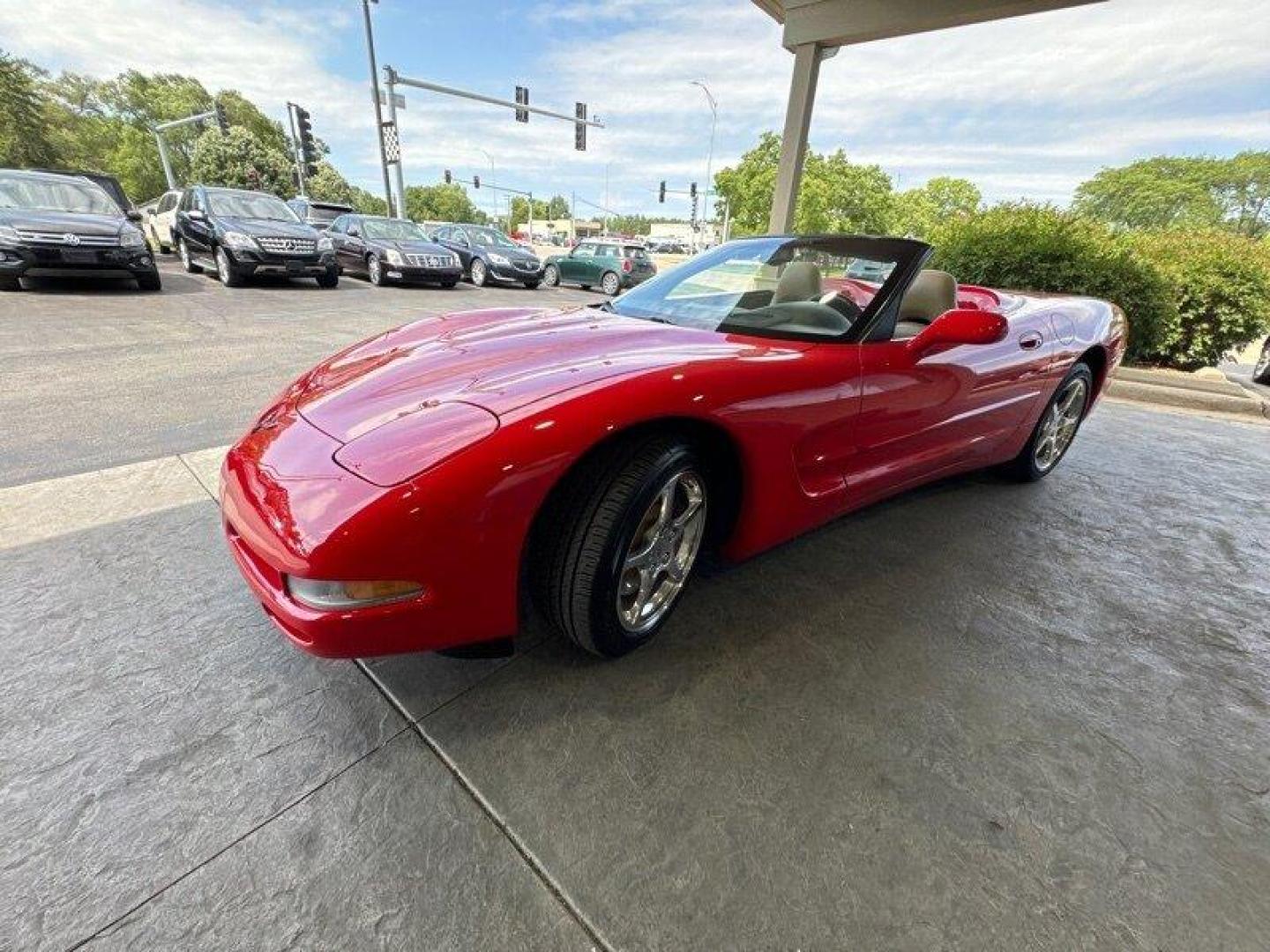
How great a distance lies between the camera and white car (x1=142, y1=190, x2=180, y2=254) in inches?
A: 435

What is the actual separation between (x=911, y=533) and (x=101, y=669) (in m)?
2.76

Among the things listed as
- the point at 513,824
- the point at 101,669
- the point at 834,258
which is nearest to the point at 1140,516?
the point at 834,258

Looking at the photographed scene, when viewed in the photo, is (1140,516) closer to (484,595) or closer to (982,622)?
(982,622)

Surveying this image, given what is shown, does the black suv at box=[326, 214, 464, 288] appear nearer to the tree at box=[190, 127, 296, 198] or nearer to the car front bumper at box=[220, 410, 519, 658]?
the car front bumper at box=[220, 410, 519, 658]

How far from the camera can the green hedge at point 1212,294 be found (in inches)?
239

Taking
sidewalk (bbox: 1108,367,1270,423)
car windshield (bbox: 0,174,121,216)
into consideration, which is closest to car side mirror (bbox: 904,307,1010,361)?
sidewalk (bbox: 1108,367,1270,423)

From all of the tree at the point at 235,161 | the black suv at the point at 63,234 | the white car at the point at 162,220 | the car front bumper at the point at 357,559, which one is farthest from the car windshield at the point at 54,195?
the tree at the point at 235,161

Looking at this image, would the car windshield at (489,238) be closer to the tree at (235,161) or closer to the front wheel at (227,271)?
the front wheel at (227,271)

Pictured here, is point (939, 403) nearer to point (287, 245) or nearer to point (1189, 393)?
point (1189, 393)

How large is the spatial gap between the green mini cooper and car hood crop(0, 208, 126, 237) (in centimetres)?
900

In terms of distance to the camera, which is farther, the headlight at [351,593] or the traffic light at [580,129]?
the traffic light at [580,129]

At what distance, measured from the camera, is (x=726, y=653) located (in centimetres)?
175

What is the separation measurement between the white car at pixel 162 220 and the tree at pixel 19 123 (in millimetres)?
29153

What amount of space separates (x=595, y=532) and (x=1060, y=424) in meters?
3.08
